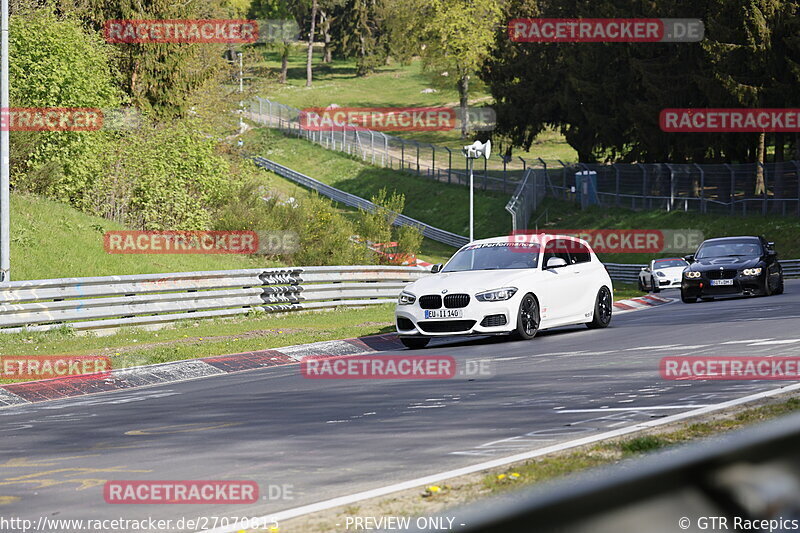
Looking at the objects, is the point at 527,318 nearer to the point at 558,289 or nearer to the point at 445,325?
the point at 558,289

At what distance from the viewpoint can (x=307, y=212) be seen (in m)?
34.2

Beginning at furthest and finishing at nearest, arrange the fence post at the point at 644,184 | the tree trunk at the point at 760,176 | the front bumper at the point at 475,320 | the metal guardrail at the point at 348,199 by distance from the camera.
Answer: the metal guardrail at the point at 348,199
the fence post at the point at 644,184
the tree trunk at the point at 760,176
the front bumper at the point at 475,320

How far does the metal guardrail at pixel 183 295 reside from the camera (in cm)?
1908

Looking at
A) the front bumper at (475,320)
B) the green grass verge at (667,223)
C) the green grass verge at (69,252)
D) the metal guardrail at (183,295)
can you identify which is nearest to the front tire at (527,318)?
the front bumper at (475,320)

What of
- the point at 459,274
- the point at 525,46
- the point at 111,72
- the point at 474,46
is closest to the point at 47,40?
the point at 111,72

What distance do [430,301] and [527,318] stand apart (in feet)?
5.22

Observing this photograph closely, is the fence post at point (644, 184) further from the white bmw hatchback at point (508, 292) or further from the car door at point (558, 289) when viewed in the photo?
the car door at point (558, 289)

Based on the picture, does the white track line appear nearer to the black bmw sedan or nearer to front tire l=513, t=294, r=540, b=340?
front tire l=513, t=294, r=540, b=340

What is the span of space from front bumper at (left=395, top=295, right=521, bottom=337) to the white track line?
288 inches

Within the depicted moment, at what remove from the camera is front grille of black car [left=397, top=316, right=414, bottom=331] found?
1733 centimetres

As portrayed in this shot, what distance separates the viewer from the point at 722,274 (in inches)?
1014

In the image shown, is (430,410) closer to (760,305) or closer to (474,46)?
(760,305)

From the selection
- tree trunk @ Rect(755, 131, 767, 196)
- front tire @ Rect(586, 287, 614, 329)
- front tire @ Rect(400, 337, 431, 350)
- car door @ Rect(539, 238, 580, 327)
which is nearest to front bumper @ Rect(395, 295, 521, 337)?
front tire @ Rect(400, 337, 431, 350)

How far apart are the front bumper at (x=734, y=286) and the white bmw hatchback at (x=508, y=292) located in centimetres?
725
